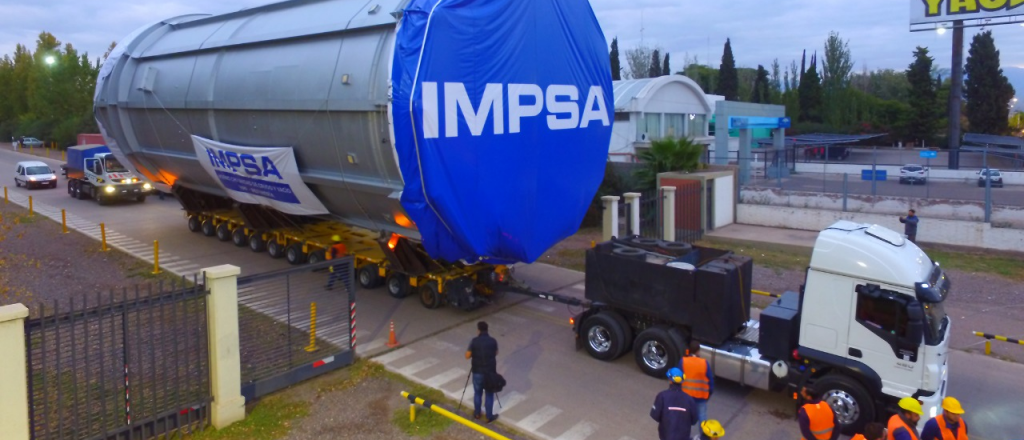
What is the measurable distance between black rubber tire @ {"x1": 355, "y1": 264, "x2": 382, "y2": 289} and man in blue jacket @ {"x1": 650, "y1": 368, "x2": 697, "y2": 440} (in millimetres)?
8898

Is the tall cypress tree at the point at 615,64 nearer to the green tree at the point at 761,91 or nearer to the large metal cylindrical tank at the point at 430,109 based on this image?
the green tree at the point at 761,91

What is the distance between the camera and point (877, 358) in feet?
25.3

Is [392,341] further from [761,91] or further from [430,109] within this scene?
[761,91]

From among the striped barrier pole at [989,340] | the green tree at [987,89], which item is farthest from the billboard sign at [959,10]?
the striped barrier pole at [989,340]

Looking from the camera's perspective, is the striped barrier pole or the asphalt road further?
the striped barrier pole

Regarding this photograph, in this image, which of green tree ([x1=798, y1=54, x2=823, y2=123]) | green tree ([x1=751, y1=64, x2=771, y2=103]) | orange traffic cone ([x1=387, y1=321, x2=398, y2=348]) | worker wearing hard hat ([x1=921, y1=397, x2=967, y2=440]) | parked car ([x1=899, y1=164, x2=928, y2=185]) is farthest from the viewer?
green tree ([x1=751, y1=64, x2=771, y2=103])

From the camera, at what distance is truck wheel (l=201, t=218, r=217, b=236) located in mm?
20562

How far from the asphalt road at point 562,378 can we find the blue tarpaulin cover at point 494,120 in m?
1.62

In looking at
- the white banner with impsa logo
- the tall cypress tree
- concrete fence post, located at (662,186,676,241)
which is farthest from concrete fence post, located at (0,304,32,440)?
Result: the tall cypress tree

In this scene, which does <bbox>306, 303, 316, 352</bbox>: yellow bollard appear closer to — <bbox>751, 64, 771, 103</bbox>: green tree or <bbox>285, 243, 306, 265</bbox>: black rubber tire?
<bbox>285, 243, 306, 265</bbox>: black rubber tire

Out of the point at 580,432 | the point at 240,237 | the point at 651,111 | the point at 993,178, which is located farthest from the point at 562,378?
the point at 651,111

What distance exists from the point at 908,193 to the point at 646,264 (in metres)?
17.2

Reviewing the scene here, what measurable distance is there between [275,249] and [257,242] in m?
1.04

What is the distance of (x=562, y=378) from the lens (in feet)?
32.8
